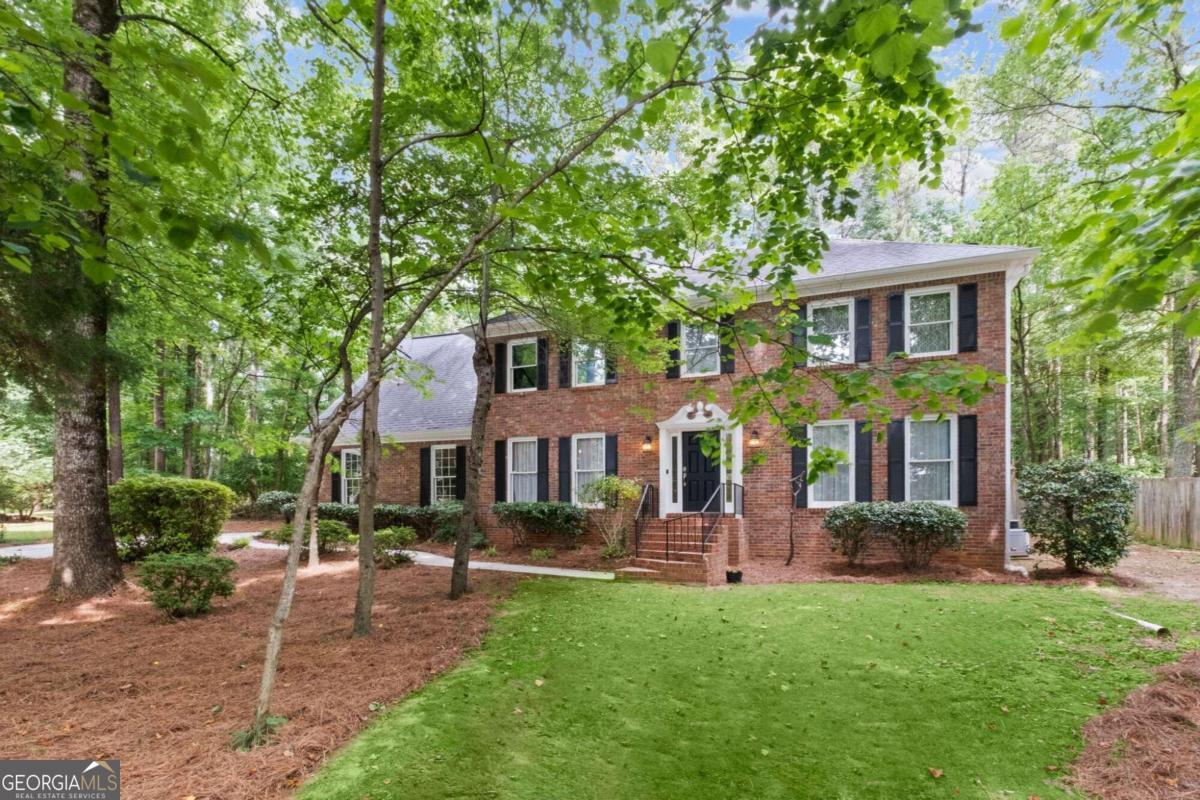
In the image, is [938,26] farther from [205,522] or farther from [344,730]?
[205,522]

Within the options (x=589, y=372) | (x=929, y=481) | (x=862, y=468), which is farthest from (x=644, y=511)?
(x=929, y=481)

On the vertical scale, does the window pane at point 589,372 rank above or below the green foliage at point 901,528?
above

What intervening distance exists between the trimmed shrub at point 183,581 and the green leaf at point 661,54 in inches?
267

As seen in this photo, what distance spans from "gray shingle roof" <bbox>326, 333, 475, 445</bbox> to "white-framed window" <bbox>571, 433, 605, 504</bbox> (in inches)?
119

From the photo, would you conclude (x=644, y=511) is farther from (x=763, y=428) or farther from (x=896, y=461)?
(x=896, y=461)

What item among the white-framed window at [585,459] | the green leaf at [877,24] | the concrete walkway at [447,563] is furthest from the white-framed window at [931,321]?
the green leaf at [877,24]

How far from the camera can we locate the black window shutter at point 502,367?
1430cm

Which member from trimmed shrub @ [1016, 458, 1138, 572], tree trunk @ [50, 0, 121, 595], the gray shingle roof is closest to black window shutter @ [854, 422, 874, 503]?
trimmed shrub @ [1016, 458, 1138, 572]

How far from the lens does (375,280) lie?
185 inches

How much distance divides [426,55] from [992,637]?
28.0 ft

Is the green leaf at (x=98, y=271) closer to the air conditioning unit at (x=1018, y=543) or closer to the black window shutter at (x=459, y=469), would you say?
the black window shutter at (x=459, y=469)

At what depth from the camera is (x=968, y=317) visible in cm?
1005

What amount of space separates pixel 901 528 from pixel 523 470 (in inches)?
325

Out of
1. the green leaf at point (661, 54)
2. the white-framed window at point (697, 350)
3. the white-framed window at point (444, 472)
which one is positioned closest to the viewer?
the green leaf at point (661, 54)
